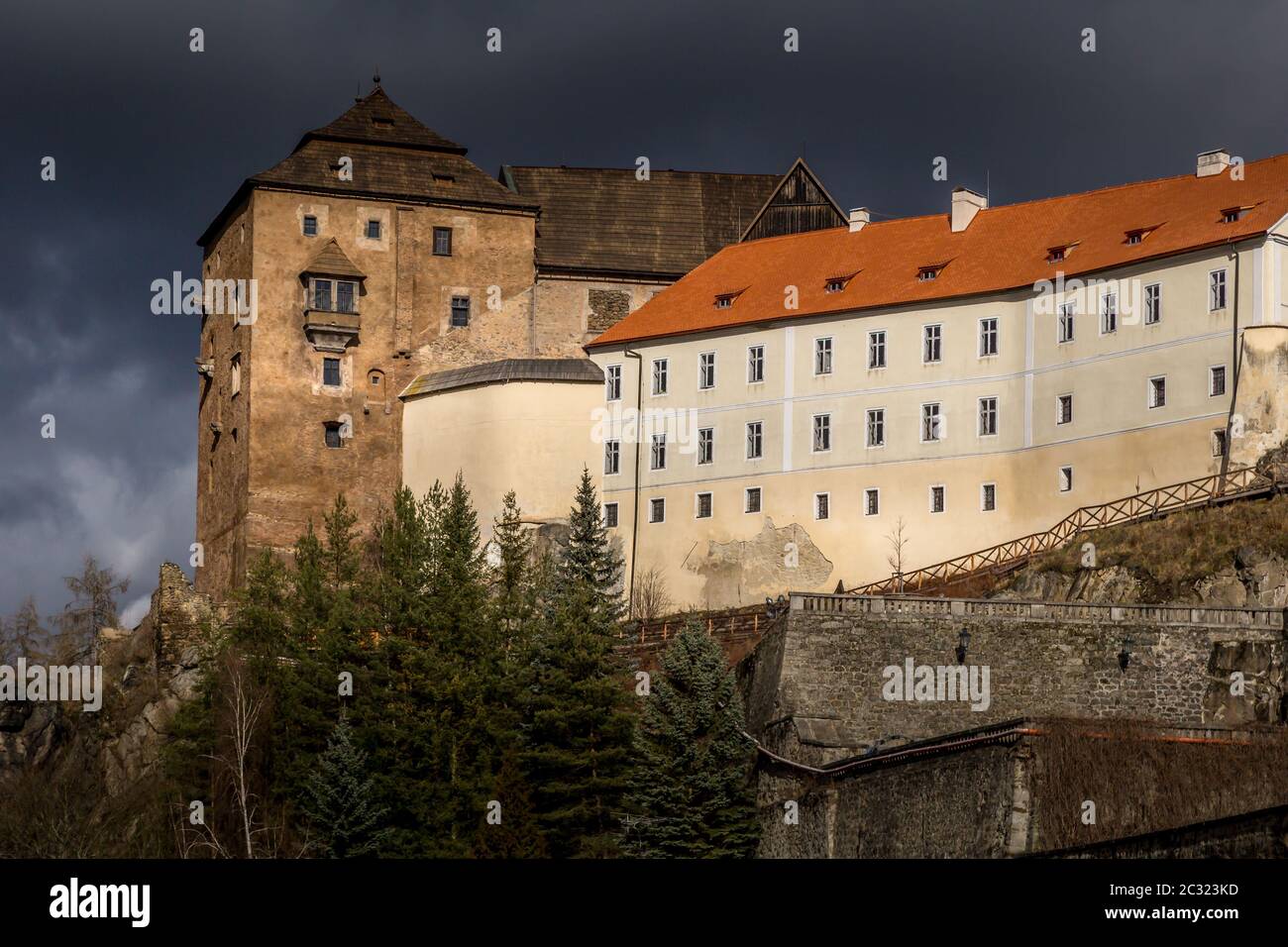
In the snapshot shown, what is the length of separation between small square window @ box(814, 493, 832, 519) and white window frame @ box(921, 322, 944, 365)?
4.62m

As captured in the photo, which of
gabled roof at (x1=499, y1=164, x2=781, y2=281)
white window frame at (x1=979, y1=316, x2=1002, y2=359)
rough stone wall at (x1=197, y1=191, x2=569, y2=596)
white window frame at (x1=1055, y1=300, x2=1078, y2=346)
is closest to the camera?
white window frame at (x1=1055, y1=300, x2=1078, y2=346)

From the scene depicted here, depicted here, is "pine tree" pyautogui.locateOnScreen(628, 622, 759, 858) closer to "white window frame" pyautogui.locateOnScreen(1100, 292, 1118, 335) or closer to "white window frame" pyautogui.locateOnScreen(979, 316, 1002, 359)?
"white window frame" pyautogui.locateOnScreen(1100, 292, 1118, 335)

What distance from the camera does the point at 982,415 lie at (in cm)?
6756

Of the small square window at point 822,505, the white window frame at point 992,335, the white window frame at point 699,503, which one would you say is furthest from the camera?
the white window frame at point 699,503

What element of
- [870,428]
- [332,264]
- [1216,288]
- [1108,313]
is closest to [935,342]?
[870,428]

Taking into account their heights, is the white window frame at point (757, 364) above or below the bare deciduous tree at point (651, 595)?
above

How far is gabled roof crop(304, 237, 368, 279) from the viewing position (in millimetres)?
78688

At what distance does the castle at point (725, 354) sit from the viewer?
2537 inches

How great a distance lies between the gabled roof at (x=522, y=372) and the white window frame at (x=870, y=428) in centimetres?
967

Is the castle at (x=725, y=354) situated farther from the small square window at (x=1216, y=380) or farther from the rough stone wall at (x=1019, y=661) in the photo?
the rough stone wall at (x=1019, y=661)

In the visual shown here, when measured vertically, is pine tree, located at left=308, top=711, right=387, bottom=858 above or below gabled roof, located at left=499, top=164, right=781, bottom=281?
below

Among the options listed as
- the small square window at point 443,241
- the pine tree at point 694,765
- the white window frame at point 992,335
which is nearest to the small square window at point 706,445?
the white window frame at point 992,335

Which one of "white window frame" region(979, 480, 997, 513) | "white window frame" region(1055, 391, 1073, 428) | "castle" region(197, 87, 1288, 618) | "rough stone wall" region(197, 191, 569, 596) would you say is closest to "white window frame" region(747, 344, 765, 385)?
"castle" region(197, 87, 1288, 618)

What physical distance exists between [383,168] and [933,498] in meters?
24.1
